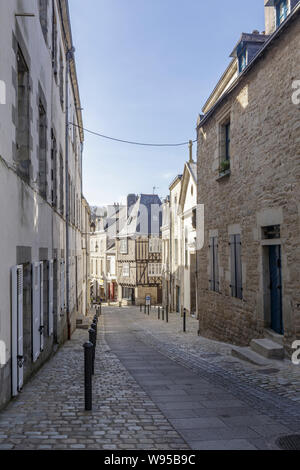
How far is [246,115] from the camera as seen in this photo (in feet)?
33.9

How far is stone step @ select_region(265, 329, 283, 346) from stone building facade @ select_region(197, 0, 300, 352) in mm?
19

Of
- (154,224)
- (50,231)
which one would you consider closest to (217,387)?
(50,231)

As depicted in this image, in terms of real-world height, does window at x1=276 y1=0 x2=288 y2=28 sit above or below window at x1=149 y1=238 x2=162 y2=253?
above

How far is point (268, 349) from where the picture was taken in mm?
8266

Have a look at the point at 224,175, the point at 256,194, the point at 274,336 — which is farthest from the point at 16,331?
the point at 224,175

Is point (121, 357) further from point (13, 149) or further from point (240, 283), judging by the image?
point (13, 149)

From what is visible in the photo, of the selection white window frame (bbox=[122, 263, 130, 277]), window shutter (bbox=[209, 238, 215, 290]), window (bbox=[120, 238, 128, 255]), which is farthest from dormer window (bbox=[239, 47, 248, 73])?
white window frame (bbox=[122, 263, 130, 277])

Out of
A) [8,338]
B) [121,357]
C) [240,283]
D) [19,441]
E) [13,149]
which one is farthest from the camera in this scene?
[240,283]

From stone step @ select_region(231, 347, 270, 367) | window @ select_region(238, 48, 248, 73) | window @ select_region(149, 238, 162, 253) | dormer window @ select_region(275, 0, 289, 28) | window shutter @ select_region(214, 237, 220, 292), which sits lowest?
stone step @ select_region(231, 347, 270, 367)

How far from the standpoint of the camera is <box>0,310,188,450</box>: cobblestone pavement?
4.17 metres

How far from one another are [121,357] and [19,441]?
233 inches

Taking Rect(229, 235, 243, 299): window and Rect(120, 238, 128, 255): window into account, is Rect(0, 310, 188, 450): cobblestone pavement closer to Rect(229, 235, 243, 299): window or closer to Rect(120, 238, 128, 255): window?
Rect(229, 235, 243, 299): window

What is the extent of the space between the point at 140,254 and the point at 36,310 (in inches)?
1368

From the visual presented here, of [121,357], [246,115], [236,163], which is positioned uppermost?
[246,115]
